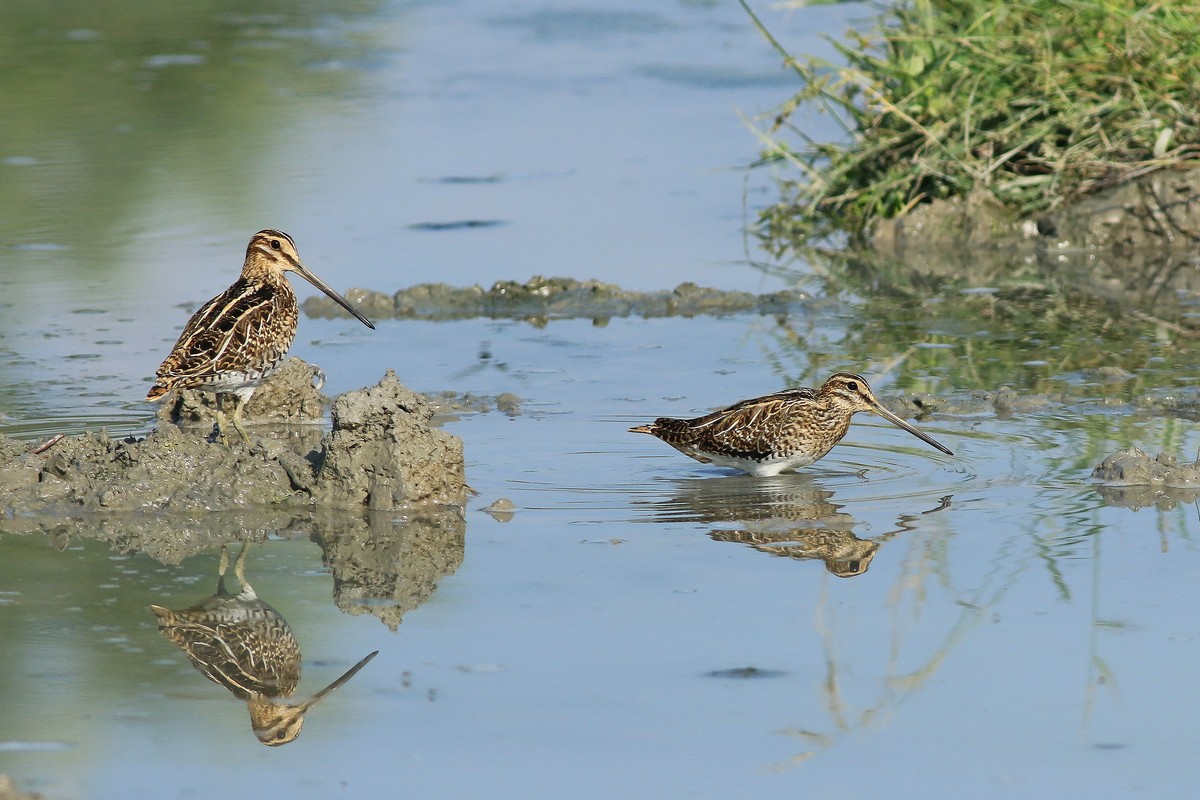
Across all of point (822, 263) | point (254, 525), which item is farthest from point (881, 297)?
point (254, 525)

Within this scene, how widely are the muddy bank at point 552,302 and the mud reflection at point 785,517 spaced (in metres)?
2.79

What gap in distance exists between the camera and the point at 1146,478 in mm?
7109

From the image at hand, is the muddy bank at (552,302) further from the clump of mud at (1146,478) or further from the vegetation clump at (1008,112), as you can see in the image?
the clump of mud at (1146,478)

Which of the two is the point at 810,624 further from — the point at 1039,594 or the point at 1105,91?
the point at 1105,91

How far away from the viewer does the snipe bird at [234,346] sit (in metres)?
7.65

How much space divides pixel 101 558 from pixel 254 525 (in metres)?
0.58

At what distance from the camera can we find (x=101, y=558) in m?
6.45

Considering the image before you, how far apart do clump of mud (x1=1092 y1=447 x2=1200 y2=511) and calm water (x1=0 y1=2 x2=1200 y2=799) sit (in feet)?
0.55

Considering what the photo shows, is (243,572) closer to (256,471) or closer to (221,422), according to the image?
(256,471)

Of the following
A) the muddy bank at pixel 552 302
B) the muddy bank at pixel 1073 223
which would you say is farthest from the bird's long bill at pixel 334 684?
the muddy bank at pixel 1073 223

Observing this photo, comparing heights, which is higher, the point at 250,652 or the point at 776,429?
the point at 776,429

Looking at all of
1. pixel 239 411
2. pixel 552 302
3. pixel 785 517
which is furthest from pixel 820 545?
pixel 552 302

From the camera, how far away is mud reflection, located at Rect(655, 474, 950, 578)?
6.45 metres

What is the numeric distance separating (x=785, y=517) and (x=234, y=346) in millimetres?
2312
